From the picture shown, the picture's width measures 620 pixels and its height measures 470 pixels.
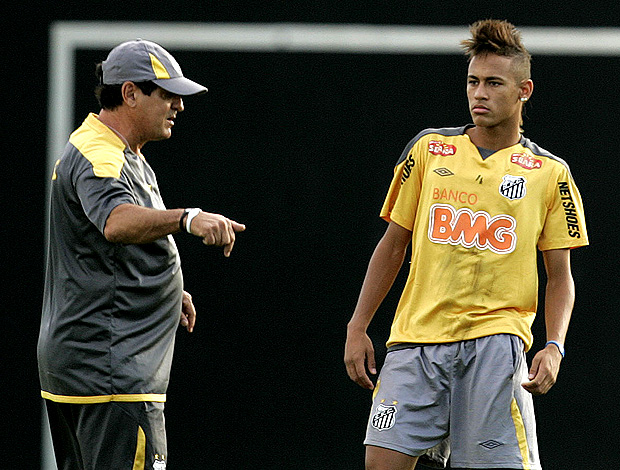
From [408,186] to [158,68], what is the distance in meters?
0.95

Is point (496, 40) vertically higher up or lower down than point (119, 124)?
higher up

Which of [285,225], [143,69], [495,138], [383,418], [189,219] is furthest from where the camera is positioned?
[285,225]

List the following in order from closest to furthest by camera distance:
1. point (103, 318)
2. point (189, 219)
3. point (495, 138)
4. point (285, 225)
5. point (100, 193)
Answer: point (189, 219), point (100, 193), point (103, 318), point (495, 138), point (285, 225)

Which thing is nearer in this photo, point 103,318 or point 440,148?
point 103,318

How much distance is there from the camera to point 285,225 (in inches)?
199

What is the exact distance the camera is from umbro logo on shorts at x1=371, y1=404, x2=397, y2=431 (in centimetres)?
333

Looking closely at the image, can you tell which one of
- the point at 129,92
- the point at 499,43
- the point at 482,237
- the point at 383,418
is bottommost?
the point at 383,418

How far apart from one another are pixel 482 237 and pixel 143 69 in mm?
1234

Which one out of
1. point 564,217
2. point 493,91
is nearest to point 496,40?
point 493,91

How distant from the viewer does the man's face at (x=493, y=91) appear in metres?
3.42

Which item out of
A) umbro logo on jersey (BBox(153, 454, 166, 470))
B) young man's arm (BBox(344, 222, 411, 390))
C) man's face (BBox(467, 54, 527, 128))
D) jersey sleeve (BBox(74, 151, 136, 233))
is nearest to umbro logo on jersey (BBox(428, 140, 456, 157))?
man's face (BBox(467, 54, 527, 128))

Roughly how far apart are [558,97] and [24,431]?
315cm

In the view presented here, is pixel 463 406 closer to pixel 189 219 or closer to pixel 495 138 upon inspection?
pixel 495 138

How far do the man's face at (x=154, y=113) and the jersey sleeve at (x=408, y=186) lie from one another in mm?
833
